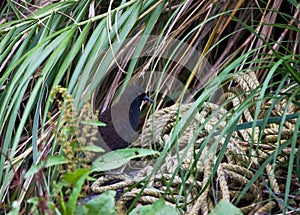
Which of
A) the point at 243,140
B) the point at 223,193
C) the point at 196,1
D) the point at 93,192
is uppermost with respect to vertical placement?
the point at 196,1

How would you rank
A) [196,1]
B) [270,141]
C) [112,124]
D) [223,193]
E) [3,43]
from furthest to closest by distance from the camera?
1. [112,124]
2. [196,1]
3. [3,43]
4. [270,141]
5. [223,193]

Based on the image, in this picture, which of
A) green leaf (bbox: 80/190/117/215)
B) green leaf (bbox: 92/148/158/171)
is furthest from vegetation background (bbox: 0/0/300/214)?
green leaf (bbox: 80/190/117/215)

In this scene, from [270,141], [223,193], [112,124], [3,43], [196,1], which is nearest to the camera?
[223,193]

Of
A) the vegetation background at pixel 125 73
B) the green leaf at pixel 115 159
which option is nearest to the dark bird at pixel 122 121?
the vegetation background at pixel 125 73

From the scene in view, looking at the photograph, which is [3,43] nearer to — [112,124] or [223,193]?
[112,124]

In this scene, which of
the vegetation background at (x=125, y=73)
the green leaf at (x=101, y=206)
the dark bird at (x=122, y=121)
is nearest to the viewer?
the green leaf at (x=101, y=206)

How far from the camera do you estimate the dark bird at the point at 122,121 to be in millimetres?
2520

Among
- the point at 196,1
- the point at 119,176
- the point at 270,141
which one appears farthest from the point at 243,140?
the point at 196,1

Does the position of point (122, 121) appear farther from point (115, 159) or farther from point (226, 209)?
point (226, 209)

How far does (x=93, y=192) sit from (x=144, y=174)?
157 millimetres

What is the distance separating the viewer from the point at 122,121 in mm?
2602

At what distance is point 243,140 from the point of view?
1.92 metres

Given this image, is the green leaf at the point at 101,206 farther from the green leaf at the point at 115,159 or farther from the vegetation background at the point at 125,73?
the vegetation background at the point at 125,73

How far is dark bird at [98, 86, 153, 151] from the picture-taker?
2.52 m
